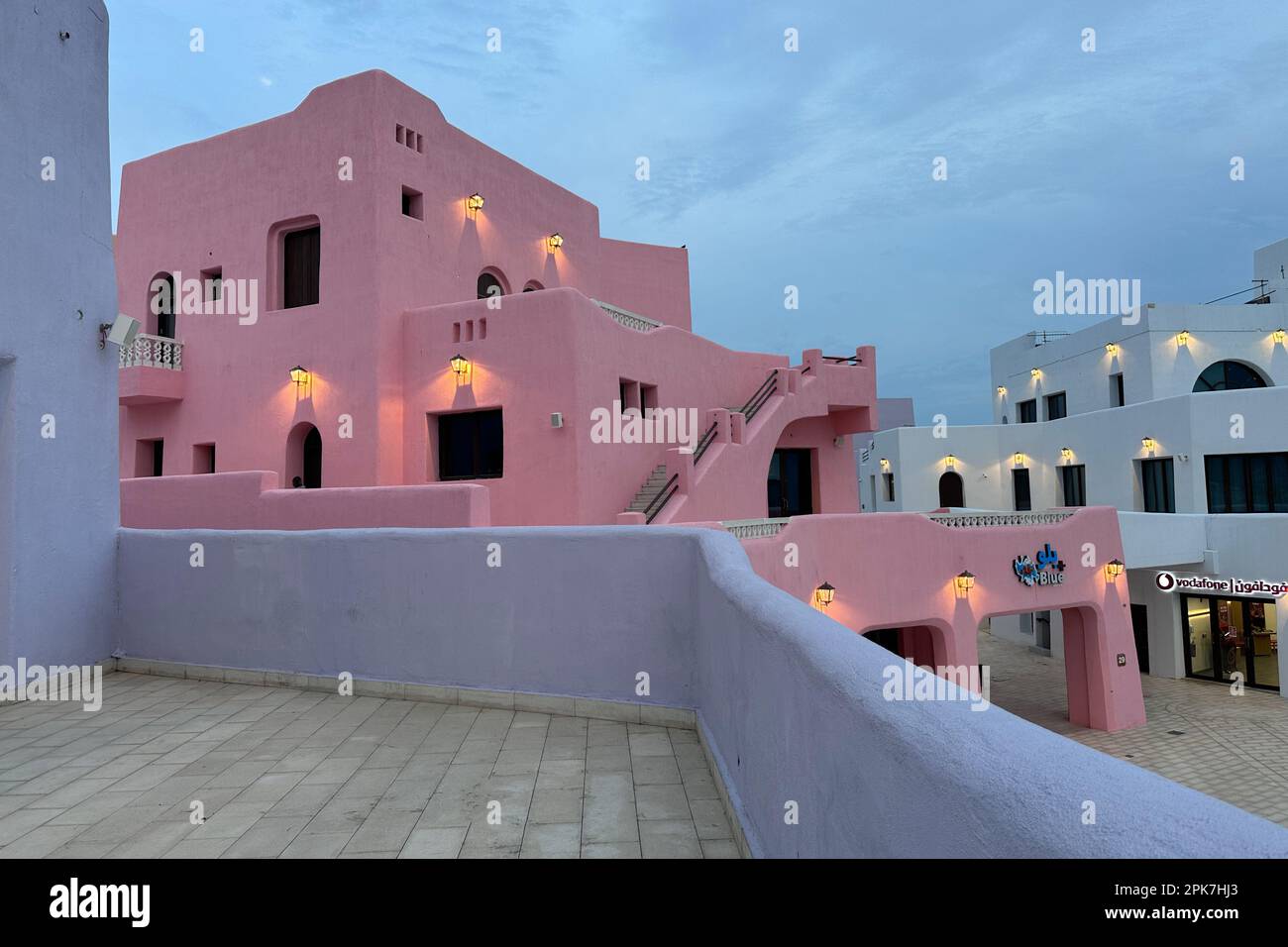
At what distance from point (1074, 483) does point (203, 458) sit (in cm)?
3142

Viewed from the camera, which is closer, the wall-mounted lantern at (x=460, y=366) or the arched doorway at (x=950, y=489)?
Result: the wall-mounted lantern at (x=460, y=366)

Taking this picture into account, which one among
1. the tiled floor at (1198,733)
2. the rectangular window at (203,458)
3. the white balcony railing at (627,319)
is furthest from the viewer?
the rectangular window at (203,458)

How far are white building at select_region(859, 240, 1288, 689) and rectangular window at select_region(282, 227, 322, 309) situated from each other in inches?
762

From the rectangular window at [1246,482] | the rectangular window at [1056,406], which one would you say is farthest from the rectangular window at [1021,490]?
the rectangular window at [1246,482]

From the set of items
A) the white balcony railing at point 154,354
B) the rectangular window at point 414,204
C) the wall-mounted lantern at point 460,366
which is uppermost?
the rectangular window at point 414,204

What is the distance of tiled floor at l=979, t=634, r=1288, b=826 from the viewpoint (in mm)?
14922

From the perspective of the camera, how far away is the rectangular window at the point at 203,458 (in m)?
18.2

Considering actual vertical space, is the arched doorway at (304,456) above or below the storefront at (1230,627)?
above

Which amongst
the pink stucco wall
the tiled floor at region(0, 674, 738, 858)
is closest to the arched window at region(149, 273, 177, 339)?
the pink stucco wall

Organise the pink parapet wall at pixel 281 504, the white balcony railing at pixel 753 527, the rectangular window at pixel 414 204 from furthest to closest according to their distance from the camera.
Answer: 1. the rectangular window at pixel 414 204
2. the white balcony railing at pixel 753 527
3. the pink parapet wall at pixel 281 504

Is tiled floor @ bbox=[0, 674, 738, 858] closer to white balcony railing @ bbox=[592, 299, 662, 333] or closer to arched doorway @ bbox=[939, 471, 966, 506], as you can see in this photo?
white balcony railing @ bbox=[592, 299, 662, 333]

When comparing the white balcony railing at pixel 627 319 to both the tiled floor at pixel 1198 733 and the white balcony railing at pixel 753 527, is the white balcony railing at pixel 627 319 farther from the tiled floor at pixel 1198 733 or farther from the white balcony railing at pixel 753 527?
the tiled floor at pixel 1198 733

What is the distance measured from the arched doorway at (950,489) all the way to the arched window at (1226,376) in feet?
32.9

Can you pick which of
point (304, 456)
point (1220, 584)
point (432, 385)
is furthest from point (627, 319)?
point (1220, 584)
